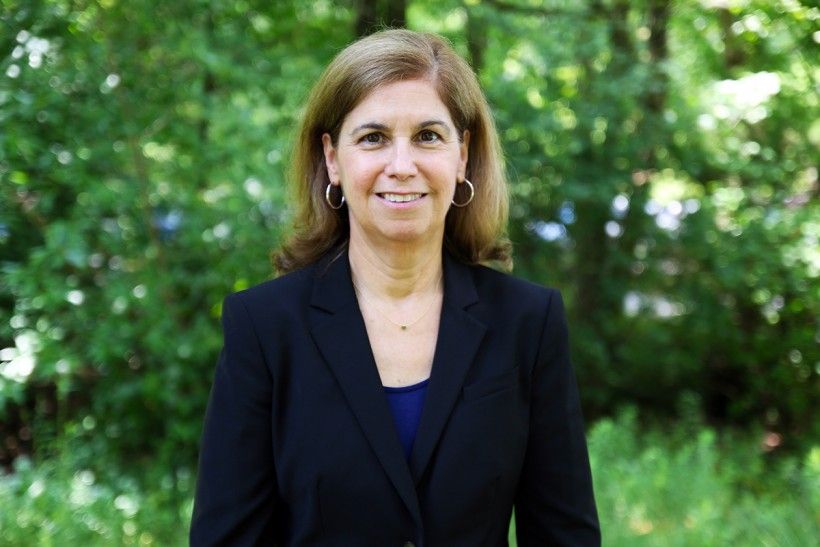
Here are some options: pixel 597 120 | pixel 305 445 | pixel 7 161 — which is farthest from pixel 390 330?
pixel 597 120

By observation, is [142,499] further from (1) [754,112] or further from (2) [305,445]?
(1) [754,112]

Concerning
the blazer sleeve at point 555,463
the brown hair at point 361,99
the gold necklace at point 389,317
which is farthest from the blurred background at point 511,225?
the blazer sleeve at point 555,463

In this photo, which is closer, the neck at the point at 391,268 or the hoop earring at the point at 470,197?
the neck at the point at 391,268

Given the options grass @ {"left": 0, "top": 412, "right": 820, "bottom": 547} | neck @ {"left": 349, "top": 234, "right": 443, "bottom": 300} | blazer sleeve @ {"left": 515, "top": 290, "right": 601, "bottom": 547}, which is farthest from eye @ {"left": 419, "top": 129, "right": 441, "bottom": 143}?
grass @ {"left": 0, "top": 412, "right": 820, "bottom": 547}

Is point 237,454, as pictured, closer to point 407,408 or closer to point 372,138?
point 407,408

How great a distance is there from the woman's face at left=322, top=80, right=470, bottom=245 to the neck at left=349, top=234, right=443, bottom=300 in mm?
58

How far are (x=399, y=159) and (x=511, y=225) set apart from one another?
4.37m

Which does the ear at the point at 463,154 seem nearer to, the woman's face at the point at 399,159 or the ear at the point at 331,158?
the woman's face at the point at 399,159

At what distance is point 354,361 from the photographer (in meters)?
2.05

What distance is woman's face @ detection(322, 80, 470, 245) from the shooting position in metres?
2.05

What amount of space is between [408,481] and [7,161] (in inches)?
92.7

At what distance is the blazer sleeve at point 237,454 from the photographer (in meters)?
1.99

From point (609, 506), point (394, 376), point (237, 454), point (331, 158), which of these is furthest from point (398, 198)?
point (609, 506)

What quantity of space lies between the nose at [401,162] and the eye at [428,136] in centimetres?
5
